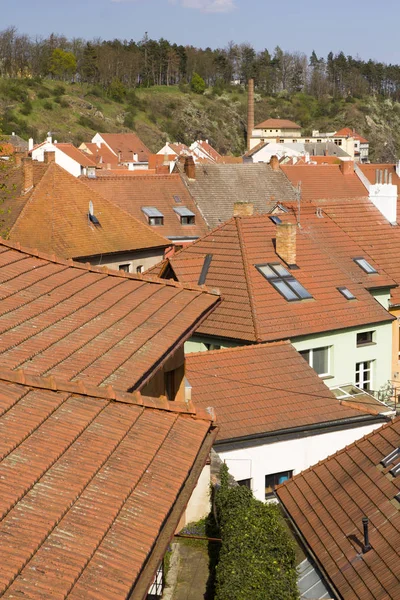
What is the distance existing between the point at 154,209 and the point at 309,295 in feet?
59.7

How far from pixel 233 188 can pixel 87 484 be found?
4062cm

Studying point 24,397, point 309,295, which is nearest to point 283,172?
point 309,295

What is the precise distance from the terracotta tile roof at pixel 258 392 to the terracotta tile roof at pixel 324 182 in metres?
30.3

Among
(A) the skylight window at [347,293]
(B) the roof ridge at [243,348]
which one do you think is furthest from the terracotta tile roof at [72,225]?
(B) the roof ridge at [243,348]

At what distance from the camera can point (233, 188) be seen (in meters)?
46.8

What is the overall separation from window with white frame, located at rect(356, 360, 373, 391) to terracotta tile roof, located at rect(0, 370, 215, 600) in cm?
1736

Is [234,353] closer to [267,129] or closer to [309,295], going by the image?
[309,295]

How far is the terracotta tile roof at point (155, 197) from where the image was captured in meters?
41.5

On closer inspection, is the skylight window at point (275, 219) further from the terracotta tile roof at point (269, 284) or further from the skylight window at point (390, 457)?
the skylight window at point (390, 457)

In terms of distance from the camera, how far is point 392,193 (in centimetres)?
3209

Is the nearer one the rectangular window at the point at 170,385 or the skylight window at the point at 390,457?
the skylight window at the point at 390,457

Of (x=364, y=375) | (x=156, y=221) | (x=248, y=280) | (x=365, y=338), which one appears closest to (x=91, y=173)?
(x=156, y=221)

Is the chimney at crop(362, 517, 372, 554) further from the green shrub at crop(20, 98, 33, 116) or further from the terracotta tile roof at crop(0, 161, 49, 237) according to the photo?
the green shrub at crop(20, 98, 33, 116)

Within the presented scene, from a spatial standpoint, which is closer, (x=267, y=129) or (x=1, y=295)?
(x=1, y=295)
